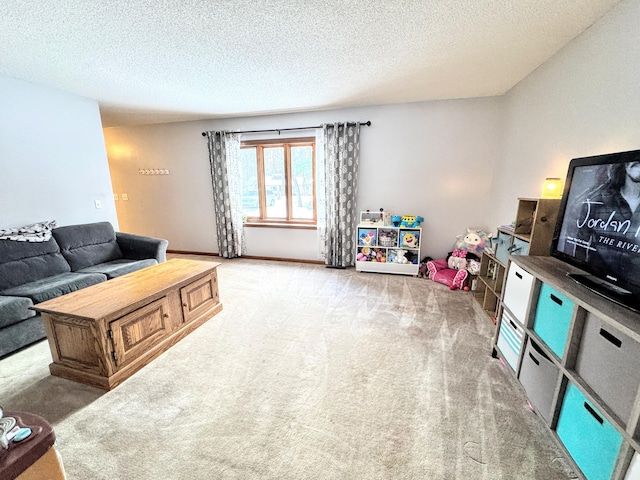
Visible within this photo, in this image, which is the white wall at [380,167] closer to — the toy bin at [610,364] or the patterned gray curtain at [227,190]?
the patterned gray curtain at [227,190]

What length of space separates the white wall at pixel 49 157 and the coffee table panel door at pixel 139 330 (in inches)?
81.0

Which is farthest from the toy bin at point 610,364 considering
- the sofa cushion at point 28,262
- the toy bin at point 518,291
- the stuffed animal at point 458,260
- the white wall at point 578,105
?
the sofa cushion at point 28,262

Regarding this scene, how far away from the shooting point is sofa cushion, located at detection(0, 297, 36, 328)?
2014mm

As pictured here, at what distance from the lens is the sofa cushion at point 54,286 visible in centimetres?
226

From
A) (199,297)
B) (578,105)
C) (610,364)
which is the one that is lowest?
(199,297)

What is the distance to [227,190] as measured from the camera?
14.9 ft

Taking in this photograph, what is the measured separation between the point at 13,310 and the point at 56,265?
2.86 feet

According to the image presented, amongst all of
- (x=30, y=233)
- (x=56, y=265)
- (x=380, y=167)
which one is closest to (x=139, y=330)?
(x=56, y=265)

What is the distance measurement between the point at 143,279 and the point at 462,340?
2791mm

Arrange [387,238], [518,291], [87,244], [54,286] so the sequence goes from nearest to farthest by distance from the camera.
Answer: [518,291]
[54,286]
[87,244]
[387,238]

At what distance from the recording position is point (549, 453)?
1338mm

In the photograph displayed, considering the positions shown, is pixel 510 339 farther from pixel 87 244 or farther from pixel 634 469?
pixel 87 244

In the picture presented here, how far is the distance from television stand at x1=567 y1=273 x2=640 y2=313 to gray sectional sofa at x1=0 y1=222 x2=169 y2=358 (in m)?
3.69

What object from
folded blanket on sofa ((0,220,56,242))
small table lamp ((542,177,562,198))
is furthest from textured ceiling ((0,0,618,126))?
folded blanket on sofa ((0,220,56,242))
